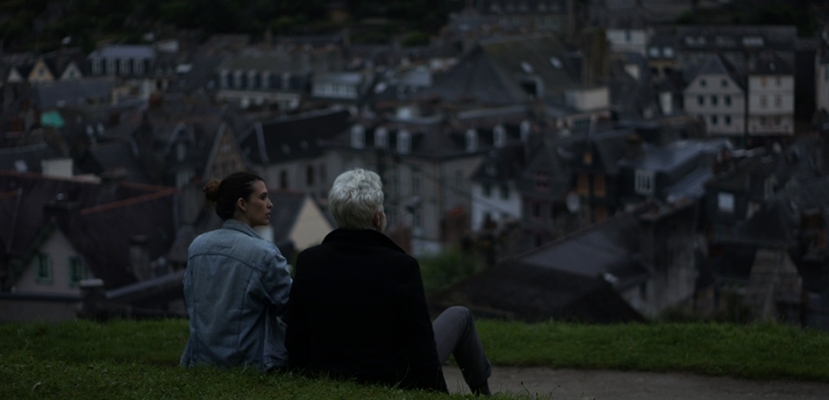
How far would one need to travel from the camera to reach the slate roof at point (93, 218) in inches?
1078

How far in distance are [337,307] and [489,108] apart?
Result: 186ft

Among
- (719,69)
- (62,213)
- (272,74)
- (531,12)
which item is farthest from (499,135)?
(531,12)

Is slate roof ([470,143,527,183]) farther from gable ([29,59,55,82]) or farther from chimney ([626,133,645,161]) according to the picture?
gable ([29,59,55,82])

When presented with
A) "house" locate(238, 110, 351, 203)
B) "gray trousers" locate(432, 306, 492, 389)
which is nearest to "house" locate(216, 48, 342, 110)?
"house" locate(238, 110, 351, 203)

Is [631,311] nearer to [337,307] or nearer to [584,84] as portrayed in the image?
[337,307]

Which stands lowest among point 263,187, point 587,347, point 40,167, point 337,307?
point 40,167

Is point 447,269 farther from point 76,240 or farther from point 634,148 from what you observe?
point 634,148

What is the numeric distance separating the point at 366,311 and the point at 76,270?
2125 centimetres

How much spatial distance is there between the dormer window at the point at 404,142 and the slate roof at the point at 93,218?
20751 mm

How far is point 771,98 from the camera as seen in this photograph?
6234 cm

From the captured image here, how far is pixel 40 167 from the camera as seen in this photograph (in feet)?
140

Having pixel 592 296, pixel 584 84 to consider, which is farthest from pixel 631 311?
pixel 584 84

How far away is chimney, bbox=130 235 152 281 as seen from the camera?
2717 cm

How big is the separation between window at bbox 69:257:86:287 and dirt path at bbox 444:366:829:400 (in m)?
18.9
